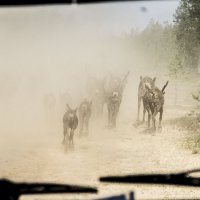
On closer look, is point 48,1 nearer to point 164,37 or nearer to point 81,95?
point 81,95

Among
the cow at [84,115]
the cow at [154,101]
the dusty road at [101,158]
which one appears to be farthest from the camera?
the cow at [154,101]

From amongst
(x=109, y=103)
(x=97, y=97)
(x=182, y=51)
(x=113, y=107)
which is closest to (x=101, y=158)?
(x=113, y=107)

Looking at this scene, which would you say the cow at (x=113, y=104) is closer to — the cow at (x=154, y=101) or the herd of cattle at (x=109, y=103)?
the herd of cattle at (x=109, y=103)

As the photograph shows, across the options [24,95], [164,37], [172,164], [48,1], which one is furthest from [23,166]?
[164,37]

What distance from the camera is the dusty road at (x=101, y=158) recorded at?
551 inches

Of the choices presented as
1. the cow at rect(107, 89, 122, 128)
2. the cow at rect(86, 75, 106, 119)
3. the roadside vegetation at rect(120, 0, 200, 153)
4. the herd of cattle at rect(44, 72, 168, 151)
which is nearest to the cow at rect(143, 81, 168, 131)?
the herd of cattle at rect(44, 72, 168, 151)

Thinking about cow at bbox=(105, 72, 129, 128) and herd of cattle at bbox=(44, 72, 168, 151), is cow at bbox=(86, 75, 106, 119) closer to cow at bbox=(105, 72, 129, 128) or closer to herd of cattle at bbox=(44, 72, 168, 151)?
herd of cattle at bbox=(44, 72, 168, 151)

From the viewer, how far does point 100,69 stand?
51.9m

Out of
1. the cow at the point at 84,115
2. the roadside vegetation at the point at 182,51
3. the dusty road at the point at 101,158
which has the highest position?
the roadside vegetation at the point at 182,51

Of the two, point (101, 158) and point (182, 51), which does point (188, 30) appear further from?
point (101, 158)

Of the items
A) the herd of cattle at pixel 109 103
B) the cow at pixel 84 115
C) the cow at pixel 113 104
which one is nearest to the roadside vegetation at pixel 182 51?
the herd of cattle at pixel 109 103

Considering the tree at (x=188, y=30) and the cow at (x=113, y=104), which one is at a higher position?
the tree at (x=188, y=30)

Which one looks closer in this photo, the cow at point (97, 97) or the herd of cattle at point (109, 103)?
the herd of cattle at point (109, 103)

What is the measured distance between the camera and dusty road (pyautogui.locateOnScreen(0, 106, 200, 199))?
13994 millimetres
